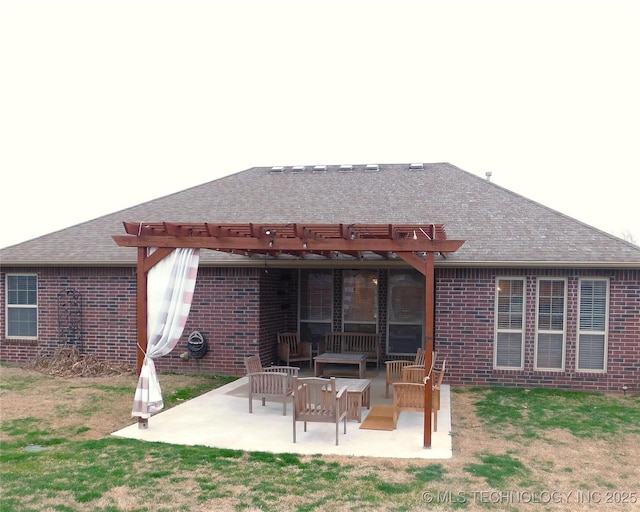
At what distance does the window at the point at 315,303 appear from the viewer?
13.5m

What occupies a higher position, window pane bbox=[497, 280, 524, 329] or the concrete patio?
window pane bbox=[497, 280, 524, 329]

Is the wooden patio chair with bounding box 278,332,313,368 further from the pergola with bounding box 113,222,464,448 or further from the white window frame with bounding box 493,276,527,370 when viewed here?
the pergola with bounding box 113,222,464,448

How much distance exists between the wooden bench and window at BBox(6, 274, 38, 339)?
6.81 m

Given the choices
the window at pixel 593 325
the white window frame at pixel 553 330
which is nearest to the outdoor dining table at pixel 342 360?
the white window frame at pixel 553 330

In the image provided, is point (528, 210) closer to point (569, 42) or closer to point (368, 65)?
point (569, 42)

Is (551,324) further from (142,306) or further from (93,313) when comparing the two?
(93,313)

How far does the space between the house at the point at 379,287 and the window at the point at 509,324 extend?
0.09ft

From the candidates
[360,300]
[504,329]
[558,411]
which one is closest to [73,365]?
[360,300]

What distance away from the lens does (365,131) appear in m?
33.1

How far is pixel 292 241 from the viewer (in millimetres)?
7430

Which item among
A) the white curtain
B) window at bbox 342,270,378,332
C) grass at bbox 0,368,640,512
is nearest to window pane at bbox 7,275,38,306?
grass at bbox 0,368,640,512

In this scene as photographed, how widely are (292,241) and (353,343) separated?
6081mm

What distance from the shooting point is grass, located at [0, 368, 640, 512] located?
5.05 meters

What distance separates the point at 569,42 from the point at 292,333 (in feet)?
34.3
